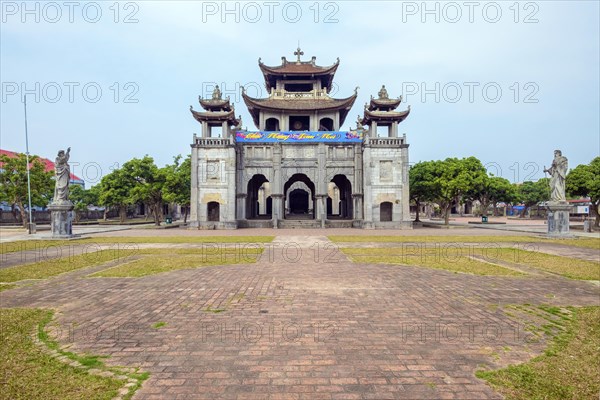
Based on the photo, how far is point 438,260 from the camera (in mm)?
12336

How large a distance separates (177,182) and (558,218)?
3638cm

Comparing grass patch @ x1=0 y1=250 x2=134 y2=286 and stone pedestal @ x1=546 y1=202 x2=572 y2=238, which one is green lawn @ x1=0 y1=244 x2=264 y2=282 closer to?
grass patch @ x1=0 y1=250 x2=134 y2=286

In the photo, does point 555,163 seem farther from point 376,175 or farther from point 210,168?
point 210,168

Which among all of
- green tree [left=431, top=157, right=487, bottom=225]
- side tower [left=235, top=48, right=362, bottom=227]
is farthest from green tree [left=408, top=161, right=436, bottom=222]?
side tower [left=235, top=48, right=362, bottom=227]

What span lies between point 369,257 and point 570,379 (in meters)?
9.32

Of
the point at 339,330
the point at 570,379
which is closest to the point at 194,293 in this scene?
the point at 339,330

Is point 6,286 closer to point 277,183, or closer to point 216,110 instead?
point 277,183

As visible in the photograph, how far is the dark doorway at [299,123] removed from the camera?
146 feet

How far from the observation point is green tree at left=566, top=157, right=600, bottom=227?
92.1ft

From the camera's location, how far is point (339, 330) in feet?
17.4

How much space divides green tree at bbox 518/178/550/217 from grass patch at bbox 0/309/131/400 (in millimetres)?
76772

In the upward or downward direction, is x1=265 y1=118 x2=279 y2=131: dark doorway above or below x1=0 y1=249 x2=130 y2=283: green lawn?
above

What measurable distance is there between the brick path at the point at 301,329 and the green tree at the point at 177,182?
29.8m

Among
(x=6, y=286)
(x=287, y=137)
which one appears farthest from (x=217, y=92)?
(x=6, y=286)
